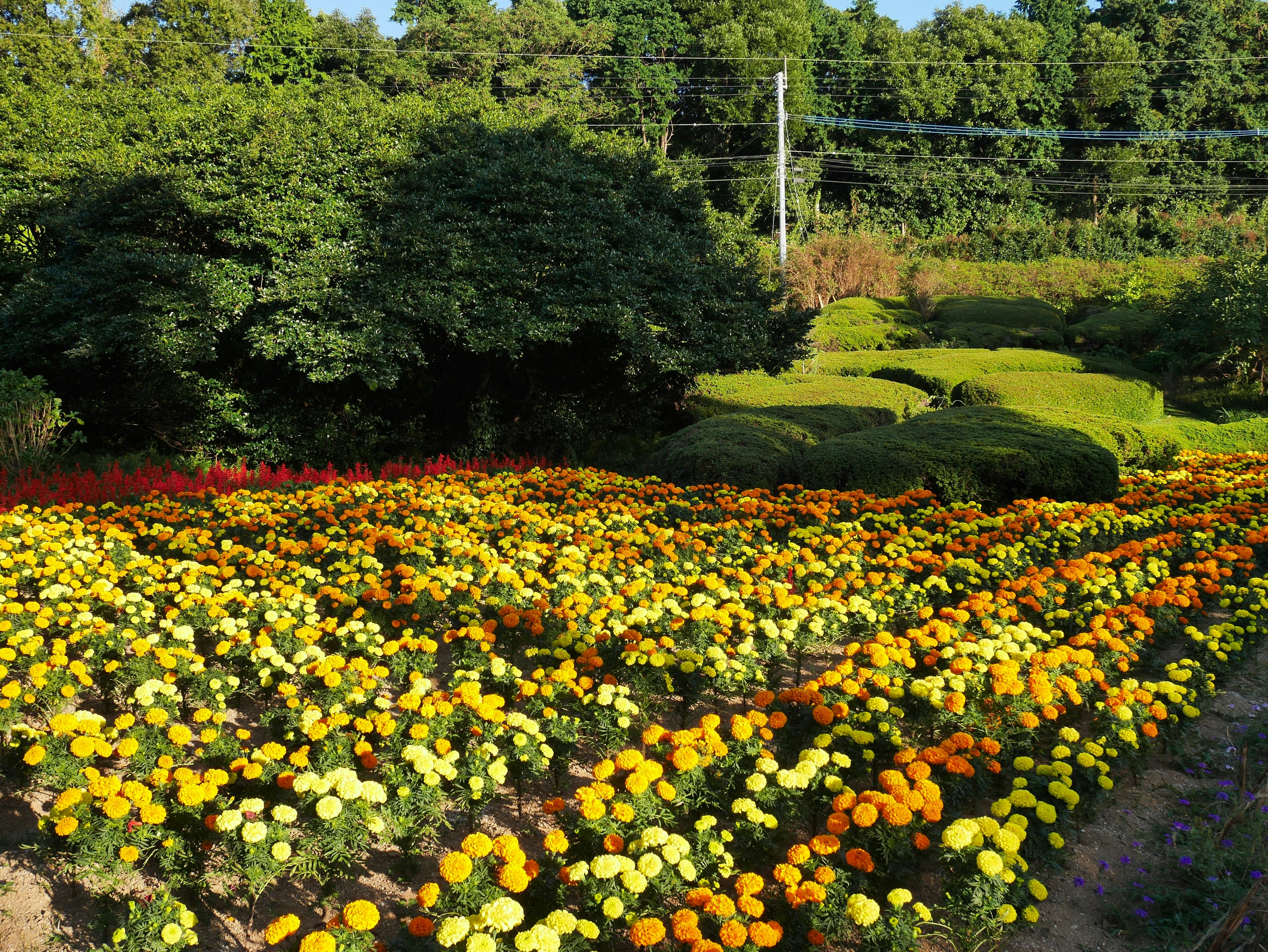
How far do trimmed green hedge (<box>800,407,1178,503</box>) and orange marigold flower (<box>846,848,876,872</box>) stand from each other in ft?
17.9

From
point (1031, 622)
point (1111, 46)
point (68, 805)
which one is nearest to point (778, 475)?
point (1031, 622)

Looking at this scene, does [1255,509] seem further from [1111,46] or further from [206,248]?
[1111,46]

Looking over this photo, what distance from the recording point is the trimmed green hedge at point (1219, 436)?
12430 millimetres

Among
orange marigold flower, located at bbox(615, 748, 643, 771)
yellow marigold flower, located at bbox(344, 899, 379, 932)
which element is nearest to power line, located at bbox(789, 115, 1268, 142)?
orange marigold flower, located at bbox(615, 748, 643, 771)

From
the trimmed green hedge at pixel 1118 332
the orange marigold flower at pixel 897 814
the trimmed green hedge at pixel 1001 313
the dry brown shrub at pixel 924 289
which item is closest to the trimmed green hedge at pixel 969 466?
the orange marigold flower at pixel 897 814

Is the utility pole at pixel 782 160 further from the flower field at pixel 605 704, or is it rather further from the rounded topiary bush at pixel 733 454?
the flower field at pixel 605 704

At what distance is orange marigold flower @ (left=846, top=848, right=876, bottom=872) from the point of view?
2645 mm

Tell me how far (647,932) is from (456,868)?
0.60 m

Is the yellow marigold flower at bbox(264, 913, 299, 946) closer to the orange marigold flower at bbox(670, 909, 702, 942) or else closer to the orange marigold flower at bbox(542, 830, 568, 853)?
the orange marigold flower at bbox(542, 830, 568, 853)

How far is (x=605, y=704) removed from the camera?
11.8 feet

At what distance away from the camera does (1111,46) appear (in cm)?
4062

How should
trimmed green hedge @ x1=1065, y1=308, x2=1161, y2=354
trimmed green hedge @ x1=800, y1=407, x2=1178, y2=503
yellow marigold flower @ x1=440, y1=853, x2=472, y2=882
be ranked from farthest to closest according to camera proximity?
trimmed green hedge @ x1=1065, y1=308, x2=1161, y2=354 < trimmed green hedge @ x1=800, y1=407, x2=1178, y2=503 < yellow marigold flower @ x1=440, y1=853, x2=472, y2=882

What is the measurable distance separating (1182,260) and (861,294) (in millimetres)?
14241

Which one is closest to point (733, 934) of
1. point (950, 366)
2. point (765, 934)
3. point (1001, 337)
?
point (765, 934)
